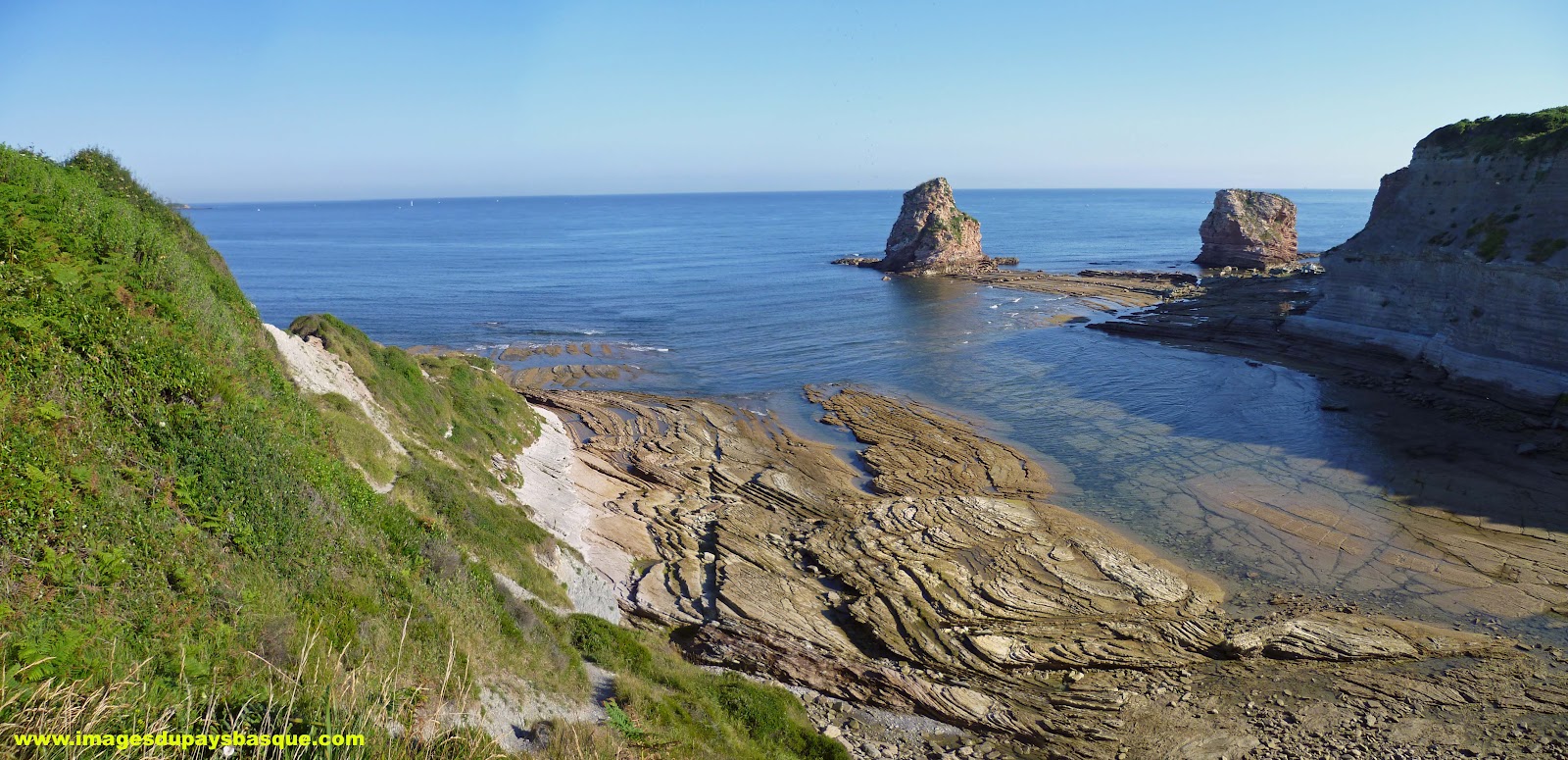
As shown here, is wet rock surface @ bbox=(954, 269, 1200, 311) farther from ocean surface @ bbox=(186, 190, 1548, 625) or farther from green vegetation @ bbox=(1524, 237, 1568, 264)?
green vegetation @ bbox=(1524, 237, 1568, 264)

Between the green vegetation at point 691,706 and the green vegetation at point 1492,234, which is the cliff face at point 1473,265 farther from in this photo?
the green vegetation at point 691,706

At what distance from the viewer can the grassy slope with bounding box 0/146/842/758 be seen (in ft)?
24.5

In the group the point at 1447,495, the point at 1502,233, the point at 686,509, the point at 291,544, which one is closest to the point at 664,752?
the point at 291,544

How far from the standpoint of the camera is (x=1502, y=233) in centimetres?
3725

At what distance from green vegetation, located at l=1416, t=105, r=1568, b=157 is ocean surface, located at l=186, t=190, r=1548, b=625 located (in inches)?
566

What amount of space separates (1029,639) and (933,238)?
75404mm

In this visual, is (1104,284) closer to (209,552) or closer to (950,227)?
(950,227)

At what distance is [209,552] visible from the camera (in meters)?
9.77

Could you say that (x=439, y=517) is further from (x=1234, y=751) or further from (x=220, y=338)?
(x=1234, y=751)

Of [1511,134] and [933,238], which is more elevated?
[1511,134]

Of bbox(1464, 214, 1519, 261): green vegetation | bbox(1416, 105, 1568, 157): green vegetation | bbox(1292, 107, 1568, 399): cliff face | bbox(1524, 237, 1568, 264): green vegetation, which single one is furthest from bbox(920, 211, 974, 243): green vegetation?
bbox(1524, 237, 1568, 264): green vegetation

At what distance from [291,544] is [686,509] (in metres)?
14.0

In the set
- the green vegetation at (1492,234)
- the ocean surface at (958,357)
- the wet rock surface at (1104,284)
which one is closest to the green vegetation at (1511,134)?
the green vegetation at (1492,234)

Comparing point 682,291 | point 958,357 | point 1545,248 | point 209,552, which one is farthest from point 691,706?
point 682,291
